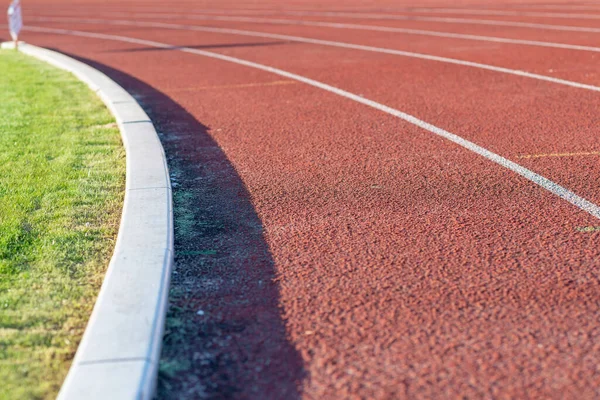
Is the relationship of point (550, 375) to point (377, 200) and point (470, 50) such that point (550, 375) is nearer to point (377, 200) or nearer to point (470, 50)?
point (377, 200)

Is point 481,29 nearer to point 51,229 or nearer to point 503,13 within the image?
point 503,13

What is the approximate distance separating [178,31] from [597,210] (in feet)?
48.5

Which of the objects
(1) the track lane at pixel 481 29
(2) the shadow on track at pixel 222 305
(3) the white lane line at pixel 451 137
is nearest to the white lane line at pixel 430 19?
(1) the track lane at pixel 481 29

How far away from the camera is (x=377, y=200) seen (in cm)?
520

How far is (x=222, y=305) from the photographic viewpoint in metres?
3.71

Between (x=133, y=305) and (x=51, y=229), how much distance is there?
54.3 inches

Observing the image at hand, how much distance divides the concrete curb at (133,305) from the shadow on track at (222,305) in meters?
0.11

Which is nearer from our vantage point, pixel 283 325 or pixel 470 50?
pixel 283 325

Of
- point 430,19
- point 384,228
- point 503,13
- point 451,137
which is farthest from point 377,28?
point 384,228

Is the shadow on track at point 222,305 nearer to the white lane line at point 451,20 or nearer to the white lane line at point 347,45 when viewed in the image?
the white lane line at point 347,45

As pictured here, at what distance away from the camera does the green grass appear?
10.5 ft

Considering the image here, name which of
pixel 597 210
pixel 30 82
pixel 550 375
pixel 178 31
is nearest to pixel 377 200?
pixel 597 210

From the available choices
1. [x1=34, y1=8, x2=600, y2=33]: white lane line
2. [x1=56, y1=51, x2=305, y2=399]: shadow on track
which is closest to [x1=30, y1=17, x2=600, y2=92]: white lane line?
[x1=34, y1=8, x2=600, y2=33]: white lane line

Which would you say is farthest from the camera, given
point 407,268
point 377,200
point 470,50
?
point 470,50
